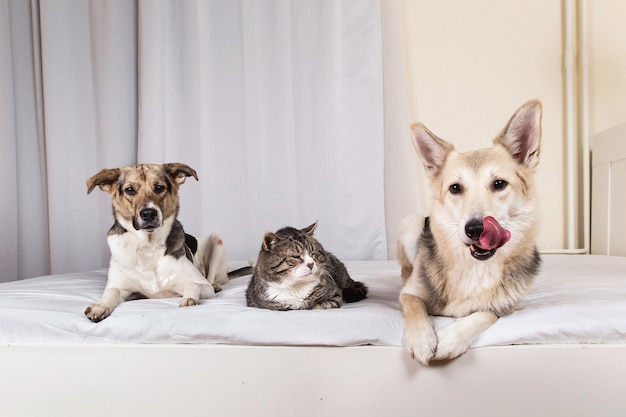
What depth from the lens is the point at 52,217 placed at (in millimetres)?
2758

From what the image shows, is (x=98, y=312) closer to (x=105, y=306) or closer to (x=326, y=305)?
(x=105, y=306)

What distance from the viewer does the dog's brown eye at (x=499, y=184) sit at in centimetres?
129

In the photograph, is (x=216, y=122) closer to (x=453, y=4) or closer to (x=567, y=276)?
(x=453, y=4)

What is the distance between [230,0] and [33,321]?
7.83 feet

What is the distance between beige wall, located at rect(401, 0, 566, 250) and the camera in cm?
323

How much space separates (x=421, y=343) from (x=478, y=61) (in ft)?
8.73

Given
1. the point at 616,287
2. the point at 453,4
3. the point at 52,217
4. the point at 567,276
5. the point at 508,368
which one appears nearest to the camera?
the point at 508,368

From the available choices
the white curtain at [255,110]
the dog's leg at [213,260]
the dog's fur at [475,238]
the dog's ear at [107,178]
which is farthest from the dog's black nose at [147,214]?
the white curtain at [255,110]

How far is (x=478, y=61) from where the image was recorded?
324cm

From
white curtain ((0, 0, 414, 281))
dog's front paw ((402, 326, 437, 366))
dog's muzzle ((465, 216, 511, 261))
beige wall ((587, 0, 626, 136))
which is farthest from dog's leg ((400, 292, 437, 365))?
beige wall ((587, 0, 626, 136))

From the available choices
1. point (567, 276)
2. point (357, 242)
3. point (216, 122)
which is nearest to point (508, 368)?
point (567, 276)

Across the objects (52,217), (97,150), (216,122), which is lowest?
(52,217)

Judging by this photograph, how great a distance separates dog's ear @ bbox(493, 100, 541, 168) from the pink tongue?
10.9 inches

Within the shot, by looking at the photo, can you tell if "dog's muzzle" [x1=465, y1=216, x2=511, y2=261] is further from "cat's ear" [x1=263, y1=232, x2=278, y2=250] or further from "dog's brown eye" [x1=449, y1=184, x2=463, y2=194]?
"cat's ear" [x1=263, y1=232, x2=278, y2=250]
